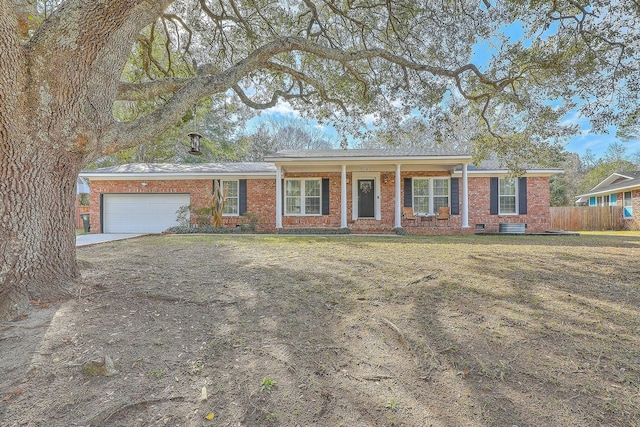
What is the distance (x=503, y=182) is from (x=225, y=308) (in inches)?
508

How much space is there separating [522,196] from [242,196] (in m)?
11.8

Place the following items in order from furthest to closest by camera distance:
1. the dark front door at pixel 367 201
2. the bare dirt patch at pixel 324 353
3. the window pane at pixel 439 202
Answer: the dark front door at pixel 367 201 < the window pane at pixel 439 202 < the bare dirt patch at pixel 324 353

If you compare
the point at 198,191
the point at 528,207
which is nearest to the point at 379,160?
the point at 528,207

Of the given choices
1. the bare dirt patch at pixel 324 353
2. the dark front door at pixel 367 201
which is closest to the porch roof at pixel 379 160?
the dark front door at pixel 367 201

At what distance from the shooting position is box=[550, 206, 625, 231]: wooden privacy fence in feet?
51.5

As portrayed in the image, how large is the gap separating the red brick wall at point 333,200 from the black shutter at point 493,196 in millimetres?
156

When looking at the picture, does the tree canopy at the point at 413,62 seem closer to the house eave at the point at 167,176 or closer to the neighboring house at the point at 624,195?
the house eave at the point at 167,176

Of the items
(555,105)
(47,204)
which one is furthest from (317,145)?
(47,204)

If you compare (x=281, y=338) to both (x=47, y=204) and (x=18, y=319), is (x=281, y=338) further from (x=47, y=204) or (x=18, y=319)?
(x=47, y=204)

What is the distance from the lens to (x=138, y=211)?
12914 millimetres

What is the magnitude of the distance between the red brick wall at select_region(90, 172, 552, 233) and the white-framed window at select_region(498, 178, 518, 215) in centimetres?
26

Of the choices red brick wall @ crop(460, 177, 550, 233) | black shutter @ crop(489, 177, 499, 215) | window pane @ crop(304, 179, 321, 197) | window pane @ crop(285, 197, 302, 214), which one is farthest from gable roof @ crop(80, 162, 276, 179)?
black shutter @ crop(489, 177, 499, 215)

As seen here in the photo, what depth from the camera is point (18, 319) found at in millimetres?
2443

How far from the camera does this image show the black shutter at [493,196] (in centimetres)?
1226
